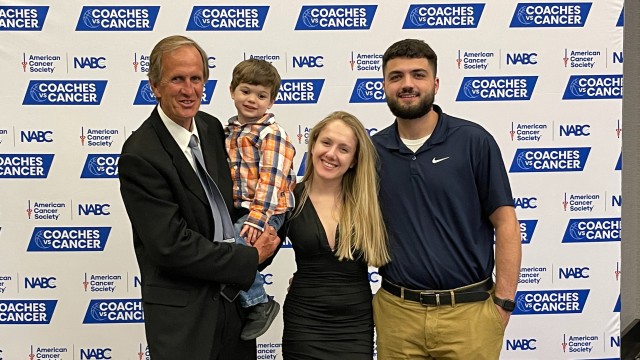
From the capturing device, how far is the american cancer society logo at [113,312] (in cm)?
352

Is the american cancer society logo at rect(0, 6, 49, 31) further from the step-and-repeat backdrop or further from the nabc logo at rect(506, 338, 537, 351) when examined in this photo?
the nabc logo at rect(506, 338, 537, 351)

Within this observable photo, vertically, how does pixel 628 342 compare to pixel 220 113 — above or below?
below

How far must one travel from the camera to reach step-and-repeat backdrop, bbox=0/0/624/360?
3.41 m

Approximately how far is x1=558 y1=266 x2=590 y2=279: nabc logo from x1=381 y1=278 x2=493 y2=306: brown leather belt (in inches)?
62.4

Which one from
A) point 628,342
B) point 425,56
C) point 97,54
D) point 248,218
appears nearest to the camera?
point 248,218

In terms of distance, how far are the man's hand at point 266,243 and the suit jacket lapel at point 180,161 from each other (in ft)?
0.74

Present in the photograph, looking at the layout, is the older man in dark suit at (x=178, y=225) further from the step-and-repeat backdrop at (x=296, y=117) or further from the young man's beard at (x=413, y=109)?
the step-and-repeat backdrop at (x=296, y=117)

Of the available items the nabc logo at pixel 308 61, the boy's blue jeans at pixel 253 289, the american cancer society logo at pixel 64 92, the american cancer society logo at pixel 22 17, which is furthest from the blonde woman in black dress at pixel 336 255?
the american cancer society logo at pixel 22 17

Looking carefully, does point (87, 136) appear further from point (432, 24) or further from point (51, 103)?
point (432, 24)

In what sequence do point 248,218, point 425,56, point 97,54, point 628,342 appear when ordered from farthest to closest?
point 628,342
point 97,54
point 425,56
point 248,218

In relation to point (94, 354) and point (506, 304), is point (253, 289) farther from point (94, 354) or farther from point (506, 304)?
point (94, 354)

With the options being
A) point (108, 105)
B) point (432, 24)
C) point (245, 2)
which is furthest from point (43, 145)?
point (432, 24)

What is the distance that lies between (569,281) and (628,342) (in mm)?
850

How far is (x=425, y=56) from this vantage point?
221cm
